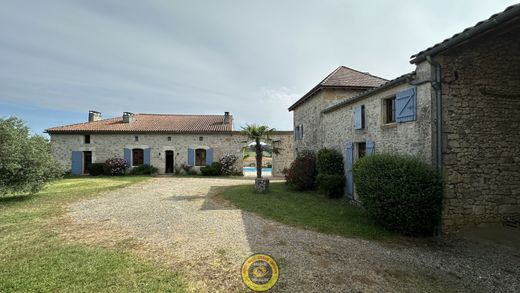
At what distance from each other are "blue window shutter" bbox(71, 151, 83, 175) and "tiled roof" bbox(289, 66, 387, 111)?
693 inches

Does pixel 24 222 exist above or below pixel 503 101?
below

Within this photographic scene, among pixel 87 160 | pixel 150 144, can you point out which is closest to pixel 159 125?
pixel 150 144

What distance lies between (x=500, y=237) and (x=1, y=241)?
1046 centimetres

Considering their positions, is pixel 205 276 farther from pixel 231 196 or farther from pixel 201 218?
pixel 231 196

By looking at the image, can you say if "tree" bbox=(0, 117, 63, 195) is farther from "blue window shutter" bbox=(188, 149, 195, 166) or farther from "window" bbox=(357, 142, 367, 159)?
"window" bbox=(357, 142, 367, 159)

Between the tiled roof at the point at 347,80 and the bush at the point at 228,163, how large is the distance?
26.3 ft

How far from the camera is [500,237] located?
4.92m

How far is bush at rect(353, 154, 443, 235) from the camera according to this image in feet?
16.0

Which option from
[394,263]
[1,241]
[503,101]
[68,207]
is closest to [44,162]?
[68,207]

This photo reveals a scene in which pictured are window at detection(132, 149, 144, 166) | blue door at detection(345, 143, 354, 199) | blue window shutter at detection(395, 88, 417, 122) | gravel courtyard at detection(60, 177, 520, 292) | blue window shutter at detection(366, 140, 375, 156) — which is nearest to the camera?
gravel courtyard at detection(60, 177, 520, 292)

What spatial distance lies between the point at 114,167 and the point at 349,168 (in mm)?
16753

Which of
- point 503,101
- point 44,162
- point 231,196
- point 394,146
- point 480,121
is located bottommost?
point 231,196

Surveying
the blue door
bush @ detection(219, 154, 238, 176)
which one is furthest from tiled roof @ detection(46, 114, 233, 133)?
the blue door

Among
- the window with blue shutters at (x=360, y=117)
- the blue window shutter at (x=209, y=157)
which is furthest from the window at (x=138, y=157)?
the window with blue shutters at (x=360, y=117)
